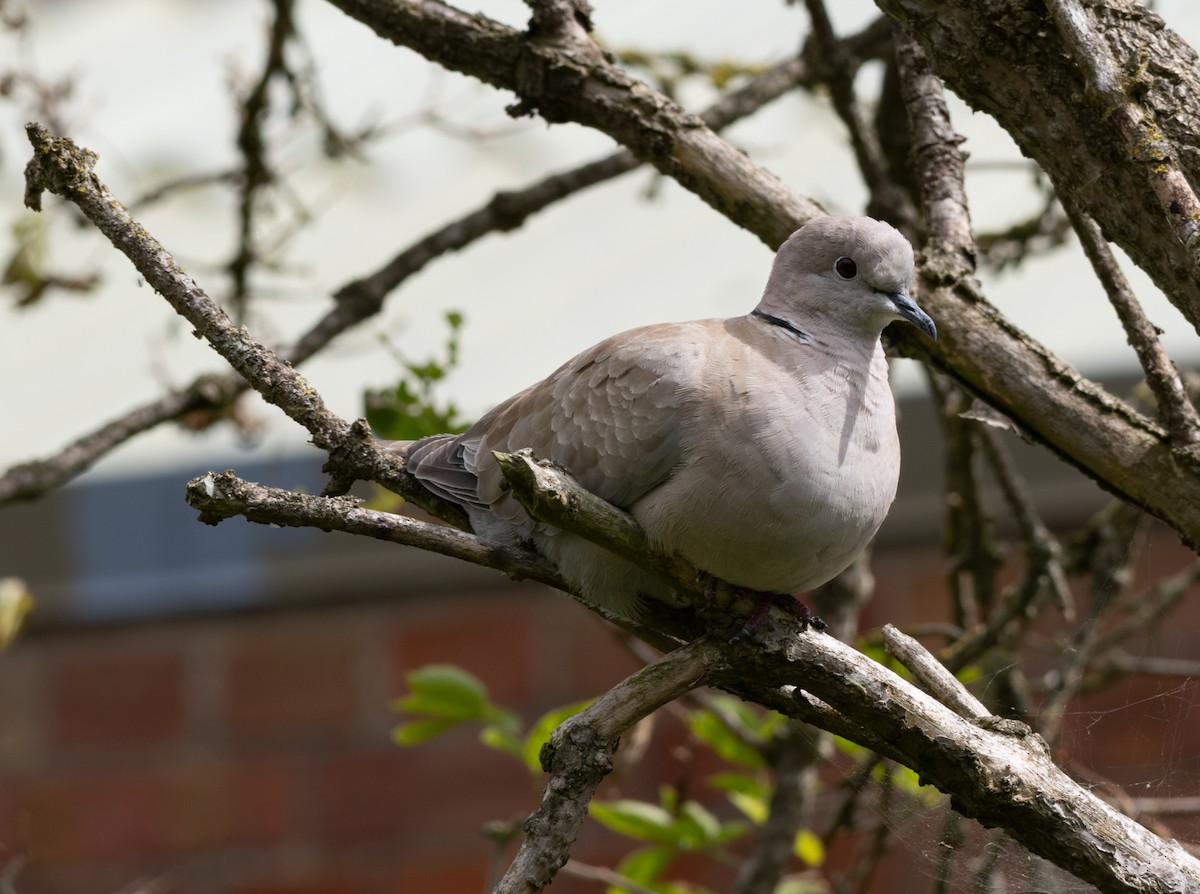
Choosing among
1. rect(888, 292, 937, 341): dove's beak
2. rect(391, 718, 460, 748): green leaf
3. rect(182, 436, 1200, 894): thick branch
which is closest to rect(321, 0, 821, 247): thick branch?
rect(888, 292, 937, 341): dove's beak

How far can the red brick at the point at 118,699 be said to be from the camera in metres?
3.76

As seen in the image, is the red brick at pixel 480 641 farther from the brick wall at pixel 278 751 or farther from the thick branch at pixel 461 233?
the thick branch at pixel 461 233

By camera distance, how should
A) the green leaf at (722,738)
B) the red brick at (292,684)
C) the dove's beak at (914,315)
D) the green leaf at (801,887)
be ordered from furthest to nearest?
1. the red brick at (292,684)
2. the green leaf at (801,887)
3. the green leaf at (722,738)
4. the dove's beak at (914,315)

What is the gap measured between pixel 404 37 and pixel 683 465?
30.1 inches

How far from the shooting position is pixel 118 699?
3789 millimetres


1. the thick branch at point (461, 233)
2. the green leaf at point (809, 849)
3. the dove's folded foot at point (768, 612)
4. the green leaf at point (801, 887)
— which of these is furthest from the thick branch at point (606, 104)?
the green leaf at point (801, 887)

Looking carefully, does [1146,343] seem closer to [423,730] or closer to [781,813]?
[781,813]

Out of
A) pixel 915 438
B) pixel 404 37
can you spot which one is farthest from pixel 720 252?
pixel 404 37

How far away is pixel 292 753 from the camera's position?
3.72 meters

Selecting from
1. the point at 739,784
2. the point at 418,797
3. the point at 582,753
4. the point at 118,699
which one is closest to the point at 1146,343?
the point at 582,753

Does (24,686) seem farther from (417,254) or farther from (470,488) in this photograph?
(470,488)

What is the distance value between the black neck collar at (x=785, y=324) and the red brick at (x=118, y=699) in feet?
8.08

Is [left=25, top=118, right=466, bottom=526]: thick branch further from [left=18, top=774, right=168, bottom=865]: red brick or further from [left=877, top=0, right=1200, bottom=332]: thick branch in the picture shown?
[left=18, top=774, right=168, bottom=865]: red brick

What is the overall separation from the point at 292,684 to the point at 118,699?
477 millimetres
